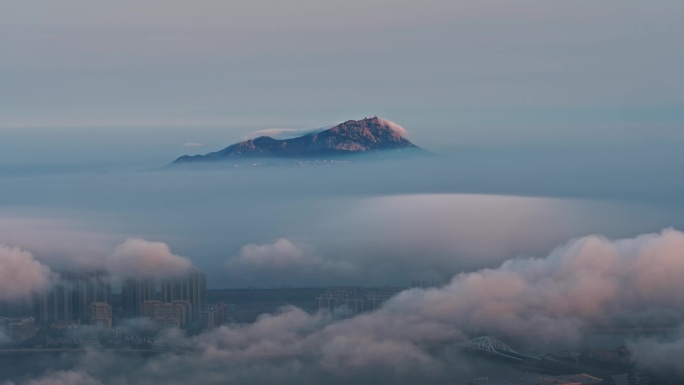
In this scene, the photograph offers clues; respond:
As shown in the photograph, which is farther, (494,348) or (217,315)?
(217,315)

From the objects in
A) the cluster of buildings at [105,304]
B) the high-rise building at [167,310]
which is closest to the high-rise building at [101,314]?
the cluster of buildings at [105,304]

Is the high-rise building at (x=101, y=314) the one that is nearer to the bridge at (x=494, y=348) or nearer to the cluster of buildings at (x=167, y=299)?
the cluster of buildings at (x=167, y=299)

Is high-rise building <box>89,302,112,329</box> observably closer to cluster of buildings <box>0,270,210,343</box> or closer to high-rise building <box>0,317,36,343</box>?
cluster of buildings <box>0,270,210,343</box>

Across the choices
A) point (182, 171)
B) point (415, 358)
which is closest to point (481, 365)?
point (415, 358)

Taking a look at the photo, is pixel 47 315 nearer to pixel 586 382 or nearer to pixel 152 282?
pixel 152 282

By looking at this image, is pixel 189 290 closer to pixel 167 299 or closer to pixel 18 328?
pixel 167 299

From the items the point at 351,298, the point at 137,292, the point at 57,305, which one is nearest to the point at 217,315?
the point at 137,292
